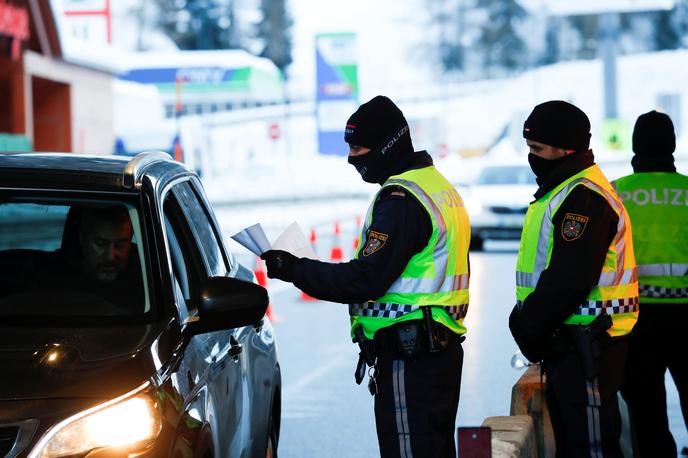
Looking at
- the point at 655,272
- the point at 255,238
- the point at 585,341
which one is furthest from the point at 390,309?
the point at 655,272

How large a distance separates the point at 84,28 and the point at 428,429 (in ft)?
205

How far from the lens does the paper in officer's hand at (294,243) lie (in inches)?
199

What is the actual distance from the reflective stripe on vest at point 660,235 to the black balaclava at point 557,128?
1.20 meters

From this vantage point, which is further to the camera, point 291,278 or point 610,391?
point 610,391

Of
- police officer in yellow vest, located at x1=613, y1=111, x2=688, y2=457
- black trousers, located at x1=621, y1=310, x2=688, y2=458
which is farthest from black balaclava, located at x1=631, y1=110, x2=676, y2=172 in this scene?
black trousers, located at x1=621, y1=310, x2=688, y2=458

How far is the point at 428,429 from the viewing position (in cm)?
475

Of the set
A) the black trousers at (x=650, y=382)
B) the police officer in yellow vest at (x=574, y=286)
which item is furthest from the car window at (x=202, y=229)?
the black trousers at (x=650, y=382)

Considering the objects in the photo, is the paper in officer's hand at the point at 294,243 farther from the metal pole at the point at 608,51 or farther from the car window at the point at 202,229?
the metal pole at the point at 608,51

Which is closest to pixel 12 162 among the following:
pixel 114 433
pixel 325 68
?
pixel 114 433

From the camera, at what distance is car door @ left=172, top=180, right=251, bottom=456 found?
4.44m

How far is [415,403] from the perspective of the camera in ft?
15.6

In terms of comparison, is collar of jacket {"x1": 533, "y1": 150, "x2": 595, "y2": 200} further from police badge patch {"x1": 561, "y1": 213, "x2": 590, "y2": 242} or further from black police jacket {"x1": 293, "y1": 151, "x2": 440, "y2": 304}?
black police jacket {"x1": 293, "y1": 151, "x2": 440, "y2": 304}

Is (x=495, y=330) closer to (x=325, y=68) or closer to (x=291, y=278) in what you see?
(x=291, y=278)

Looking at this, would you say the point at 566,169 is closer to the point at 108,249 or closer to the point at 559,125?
the point at 559,125
